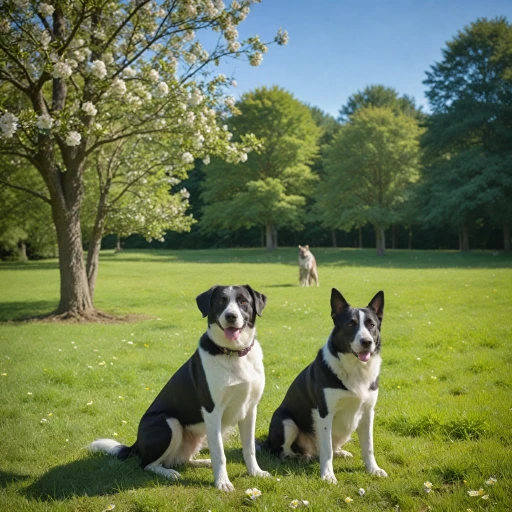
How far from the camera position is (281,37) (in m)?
10.6

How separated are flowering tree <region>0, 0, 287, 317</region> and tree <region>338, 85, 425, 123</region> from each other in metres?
47.9

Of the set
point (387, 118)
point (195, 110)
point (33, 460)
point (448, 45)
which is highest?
point (448, 45)

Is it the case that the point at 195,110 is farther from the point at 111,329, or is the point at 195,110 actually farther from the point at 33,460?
the point at 33,460

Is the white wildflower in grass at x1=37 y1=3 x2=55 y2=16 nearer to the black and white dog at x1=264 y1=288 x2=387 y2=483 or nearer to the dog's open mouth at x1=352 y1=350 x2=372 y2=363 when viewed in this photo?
the black and white dog at x1=264 y1=288 x2=387 y2=483

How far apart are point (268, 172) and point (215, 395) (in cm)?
4374

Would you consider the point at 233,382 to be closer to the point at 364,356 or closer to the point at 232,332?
the point at 232,332

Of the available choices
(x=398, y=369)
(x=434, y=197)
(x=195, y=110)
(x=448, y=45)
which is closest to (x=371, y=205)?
(x=434, y=197)

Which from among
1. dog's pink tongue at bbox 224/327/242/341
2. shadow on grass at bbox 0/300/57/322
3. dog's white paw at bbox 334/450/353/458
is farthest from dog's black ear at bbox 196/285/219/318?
shadow on grass at bbox 0/300/57/322

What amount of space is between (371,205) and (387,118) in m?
8.14

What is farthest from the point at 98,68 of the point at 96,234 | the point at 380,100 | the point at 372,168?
the point at 380,100

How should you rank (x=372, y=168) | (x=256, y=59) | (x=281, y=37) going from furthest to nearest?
(x=372, y=168) → (x=256, y=59) → (x=281, y=37)

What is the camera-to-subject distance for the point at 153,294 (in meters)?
19.3

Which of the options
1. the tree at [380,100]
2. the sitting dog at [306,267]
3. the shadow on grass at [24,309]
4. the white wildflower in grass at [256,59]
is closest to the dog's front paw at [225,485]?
the white wildflower in grass at [256,59]

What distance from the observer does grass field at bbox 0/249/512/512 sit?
400cm
